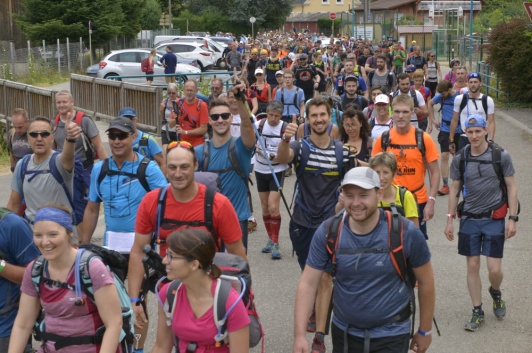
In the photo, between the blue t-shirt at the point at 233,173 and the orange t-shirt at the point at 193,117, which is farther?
the orange t-shirt at the point at 193,117

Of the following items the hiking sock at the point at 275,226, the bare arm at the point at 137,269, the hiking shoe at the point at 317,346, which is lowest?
the hiking sock at the point at 275,226

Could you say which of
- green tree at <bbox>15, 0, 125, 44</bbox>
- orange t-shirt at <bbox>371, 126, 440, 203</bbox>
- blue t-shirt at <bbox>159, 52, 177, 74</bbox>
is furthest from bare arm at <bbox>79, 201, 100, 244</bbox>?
green tree at <bbox>15, 0, 125, 44</bbox>

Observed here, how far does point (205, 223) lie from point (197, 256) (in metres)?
1.16

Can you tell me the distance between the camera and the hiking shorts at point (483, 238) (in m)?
7.54

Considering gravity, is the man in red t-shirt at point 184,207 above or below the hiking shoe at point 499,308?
above

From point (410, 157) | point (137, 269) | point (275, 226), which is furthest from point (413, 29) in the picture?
point (137, 269)

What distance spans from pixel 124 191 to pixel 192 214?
1.21 m

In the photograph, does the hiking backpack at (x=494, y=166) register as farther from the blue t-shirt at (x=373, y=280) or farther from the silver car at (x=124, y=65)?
the silver car at (x=124, y=65)

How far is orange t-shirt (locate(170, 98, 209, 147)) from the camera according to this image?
39.4ft

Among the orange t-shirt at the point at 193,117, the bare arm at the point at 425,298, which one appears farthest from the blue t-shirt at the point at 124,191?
the orange t-shirt at the point at 193,117

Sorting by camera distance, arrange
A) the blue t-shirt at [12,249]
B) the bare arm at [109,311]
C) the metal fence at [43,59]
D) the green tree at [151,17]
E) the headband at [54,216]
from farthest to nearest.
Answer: the green tree at [151,17], the metal fence at [43,59], the blue t-shirt at [12,249], the headband at [54,216], the bare arm at [109,311]

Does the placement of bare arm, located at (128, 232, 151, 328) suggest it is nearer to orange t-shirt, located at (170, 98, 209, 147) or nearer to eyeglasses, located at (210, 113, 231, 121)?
eyeglasses, located at (210, 113, 231, 121)

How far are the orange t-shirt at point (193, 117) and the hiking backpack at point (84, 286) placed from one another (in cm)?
722

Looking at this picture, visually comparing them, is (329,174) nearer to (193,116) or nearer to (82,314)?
(82,314)
